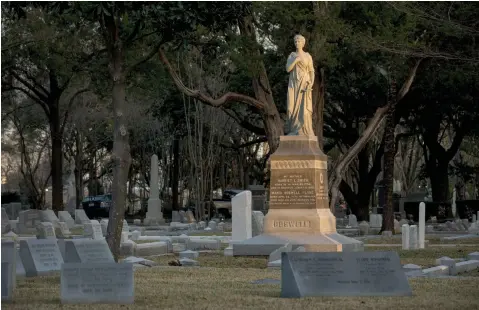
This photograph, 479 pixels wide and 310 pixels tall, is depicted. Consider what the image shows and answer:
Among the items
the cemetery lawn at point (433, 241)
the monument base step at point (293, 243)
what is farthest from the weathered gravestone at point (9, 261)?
the cemetery lawn at point (433, 241)

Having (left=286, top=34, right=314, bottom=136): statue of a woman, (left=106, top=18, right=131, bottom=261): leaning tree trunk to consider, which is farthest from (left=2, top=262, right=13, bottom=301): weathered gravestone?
(left=286, top=34, right=314, bottom=136): statue of a woman

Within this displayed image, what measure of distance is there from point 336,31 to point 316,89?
6.16 m

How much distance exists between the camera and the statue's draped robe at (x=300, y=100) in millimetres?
25031

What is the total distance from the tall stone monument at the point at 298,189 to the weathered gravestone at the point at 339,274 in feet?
29.7

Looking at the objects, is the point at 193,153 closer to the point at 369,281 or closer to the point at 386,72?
the point at 386,72

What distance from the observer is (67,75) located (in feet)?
143

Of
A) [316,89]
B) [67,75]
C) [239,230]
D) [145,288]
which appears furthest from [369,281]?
[67,75]

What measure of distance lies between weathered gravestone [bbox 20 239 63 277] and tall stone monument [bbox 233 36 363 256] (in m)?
5.81

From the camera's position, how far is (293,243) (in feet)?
77.1

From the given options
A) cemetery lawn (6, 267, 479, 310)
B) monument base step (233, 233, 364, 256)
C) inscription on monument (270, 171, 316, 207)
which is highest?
inscription on monument (270, 171, 316, 207)

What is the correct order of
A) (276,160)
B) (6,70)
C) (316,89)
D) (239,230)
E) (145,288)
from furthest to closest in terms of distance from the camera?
(6,70) → (316,89) → (239,230) → (276,160) → (145,288)

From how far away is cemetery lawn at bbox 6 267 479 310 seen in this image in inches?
543

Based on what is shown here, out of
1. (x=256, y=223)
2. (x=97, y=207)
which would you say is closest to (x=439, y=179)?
(x=97, y=207)

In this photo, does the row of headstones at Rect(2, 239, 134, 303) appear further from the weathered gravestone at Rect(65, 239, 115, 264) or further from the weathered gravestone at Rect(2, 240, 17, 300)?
the weathered gravestone at Rect(65, 239, 115, 264)
